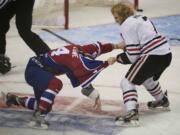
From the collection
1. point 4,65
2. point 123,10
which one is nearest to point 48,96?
point 123,10

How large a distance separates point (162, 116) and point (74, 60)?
0.68 metres

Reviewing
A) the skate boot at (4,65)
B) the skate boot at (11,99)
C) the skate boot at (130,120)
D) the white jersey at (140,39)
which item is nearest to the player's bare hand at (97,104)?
the skate boot at (130,120)

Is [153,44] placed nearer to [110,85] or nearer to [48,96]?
[48,96]

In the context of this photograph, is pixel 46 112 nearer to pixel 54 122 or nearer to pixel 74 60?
pixel 54 122

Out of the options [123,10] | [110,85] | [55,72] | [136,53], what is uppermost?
[123,10]

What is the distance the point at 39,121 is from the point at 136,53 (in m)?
0.71

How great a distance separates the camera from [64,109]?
3.50 m

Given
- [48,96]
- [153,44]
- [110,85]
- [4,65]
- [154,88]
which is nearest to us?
[48,96]

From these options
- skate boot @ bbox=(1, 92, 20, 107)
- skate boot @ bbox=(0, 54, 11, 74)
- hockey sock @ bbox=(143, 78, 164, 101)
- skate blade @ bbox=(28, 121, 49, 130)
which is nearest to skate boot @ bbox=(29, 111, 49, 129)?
skate blade @ bbox=(28, 121, 49, 130)

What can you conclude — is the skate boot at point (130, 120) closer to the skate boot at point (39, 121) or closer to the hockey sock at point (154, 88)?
the hockey sock at point (154, 88)

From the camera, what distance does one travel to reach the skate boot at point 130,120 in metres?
3.19

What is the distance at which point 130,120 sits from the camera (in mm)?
3201

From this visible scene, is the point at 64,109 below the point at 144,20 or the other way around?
below

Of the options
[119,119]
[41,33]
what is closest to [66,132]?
[119,119]
